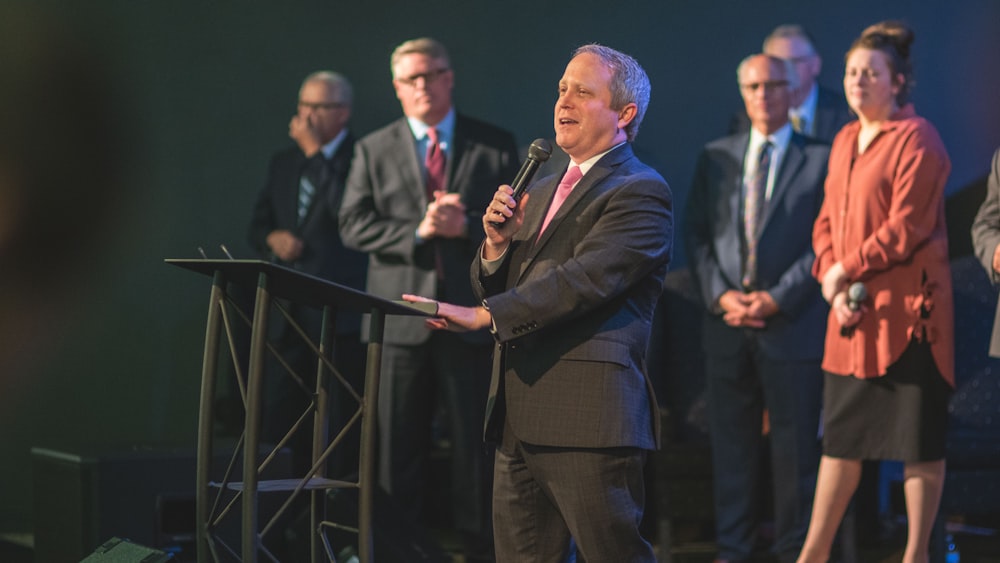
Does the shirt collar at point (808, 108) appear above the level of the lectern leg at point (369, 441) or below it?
above

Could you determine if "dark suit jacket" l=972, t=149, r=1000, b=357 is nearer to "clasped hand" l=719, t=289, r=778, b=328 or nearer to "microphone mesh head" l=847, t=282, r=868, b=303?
"microphone mesh head" l=847, t=282, r=868, b=303

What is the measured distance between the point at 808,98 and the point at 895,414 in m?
1.66

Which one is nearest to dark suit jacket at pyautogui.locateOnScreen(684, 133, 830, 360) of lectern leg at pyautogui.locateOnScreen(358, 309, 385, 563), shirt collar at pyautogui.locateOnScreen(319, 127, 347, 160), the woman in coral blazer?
the woman in coral blazer

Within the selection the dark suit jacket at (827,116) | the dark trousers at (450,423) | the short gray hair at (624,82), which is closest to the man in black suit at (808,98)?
the dark suit jacket at (827,116)

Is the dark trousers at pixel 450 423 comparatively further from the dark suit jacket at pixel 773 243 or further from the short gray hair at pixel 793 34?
the short gray hair at pixel 793 34

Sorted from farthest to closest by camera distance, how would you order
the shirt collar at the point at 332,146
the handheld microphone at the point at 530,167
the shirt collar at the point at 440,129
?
the shirt collar at the point at 332,146, the shirt collar at the point at 440,129, the handheld microphone at the point at 530,167

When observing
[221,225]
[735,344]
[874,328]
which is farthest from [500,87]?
[874,328]

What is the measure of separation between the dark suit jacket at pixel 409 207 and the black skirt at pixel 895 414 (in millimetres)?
1287

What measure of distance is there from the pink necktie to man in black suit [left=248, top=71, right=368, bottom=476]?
95.8 inches

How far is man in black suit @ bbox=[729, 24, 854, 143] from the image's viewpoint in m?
5.11

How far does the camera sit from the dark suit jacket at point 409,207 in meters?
4.59

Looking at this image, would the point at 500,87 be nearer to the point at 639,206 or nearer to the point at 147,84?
the point at 147,84

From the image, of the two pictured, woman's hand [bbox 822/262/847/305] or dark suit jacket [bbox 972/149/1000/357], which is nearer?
dark suit jacket [bbox 972/149/1000/357]

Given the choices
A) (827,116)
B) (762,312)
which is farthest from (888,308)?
(827,116)
